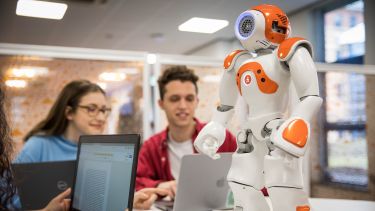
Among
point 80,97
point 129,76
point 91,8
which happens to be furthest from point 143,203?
point 91,8

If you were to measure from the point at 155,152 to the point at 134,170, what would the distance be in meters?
1.19

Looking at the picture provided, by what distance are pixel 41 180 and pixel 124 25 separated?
134 inches

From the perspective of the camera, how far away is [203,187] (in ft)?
4.44

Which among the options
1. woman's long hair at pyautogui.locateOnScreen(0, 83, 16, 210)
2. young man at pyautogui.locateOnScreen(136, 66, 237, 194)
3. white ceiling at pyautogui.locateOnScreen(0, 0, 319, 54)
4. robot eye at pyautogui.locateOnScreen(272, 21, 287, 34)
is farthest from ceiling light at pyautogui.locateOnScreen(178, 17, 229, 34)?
woman's long hair at pyautogui.locateOnScreen(0, 83, 16, 210)

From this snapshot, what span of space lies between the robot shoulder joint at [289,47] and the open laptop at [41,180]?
2.50 feet

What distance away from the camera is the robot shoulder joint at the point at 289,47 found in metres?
1.02

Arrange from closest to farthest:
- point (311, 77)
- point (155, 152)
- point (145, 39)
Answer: point (311, 77) → point (155, 152) → point (145, 39)

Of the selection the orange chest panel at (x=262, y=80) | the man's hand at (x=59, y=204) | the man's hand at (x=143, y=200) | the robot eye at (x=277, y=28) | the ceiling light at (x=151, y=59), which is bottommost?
the man's hand at (x=143, y=200)

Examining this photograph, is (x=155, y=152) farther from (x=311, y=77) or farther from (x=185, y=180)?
(x=311, y=77)

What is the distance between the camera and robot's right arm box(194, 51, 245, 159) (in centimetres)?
115

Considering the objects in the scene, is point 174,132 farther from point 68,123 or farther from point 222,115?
point 222,115

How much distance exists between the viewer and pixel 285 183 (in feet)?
3.27

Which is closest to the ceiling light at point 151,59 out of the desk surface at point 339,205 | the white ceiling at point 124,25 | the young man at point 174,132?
the young man at point 174,132

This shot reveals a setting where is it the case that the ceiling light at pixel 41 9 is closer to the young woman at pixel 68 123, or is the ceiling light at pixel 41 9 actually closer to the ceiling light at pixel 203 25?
the ceiling light at pixel 203 25
